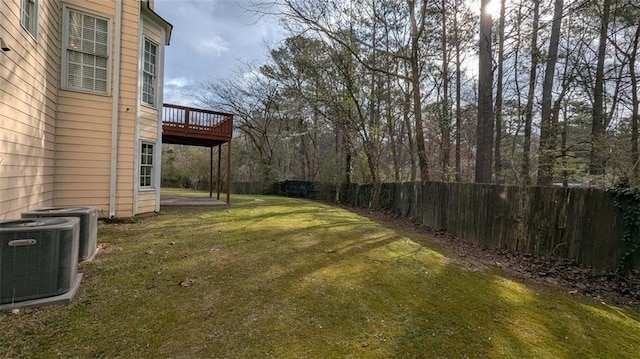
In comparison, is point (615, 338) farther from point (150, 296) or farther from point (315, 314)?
point (150, 296)

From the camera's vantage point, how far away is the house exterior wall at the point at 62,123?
14.2ft

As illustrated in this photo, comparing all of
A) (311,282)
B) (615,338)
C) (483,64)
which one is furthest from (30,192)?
(483,64)

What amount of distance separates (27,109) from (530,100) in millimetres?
16247

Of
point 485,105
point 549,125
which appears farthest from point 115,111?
point 549,125

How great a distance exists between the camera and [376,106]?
1543 centimetres

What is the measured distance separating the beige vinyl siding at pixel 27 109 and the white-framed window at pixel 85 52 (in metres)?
0.27

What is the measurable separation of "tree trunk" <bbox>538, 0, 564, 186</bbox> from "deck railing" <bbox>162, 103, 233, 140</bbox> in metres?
10.9

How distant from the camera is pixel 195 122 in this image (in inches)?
438

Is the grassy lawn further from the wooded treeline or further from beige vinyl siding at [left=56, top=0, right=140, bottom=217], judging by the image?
the wooded treeline

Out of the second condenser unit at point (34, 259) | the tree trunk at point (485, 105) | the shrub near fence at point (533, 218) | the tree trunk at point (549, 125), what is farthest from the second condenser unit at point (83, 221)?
the tree trunk at point (549, 125)

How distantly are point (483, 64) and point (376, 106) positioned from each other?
6.63m

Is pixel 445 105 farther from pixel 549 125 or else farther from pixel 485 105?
pixel 485 105

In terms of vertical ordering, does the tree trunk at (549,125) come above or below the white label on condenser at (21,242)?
above

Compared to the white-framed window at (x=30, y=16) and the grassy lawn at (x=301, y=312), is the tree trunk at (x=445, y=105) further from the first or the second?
the white-framed window at (x=30, y=16)
